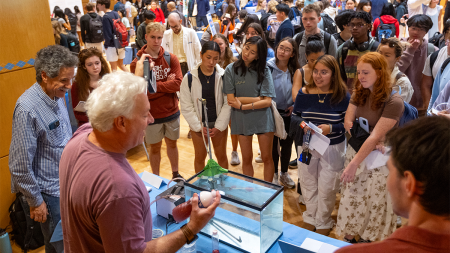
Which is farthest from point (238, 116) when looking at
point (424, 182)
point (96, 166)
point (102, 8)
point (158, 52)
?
point (102, 8)

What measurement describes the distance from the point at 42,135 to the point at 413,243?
2.09m

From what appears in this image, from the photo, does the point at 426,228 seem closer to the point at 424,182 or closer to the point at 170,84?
the point at 424,182

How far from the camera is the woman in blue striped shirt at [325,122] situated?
267 cm

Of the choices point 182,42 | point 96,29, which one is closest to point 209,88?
point 182,42

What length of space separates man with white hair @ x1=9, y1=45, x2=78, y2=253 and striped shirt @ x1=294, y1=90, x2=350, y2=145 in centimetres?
172

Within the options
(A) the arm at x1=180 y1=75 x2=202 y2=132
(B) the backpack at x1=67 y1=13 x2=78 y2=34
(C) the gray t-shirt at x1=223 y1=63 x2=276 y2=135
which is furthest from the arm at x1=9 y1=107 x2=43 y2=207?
(B) the backpack at x1=67 y1=13 x2=78 y2=34

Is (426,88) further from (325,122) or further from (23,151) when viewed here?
(23,151)

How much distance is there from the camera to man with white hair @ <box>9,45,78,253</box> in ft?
6.85

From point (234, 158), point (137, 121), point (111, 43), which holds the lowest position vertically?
point (234, 158)

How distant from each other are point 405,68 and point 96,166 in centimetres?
325

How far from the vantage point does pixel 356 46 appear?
3.38 m

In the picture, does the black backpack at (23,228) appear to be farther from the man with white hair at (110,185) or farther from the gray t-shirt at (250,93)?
the gray t-shirt at (250,93)

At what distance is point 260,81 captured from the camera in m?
3.06

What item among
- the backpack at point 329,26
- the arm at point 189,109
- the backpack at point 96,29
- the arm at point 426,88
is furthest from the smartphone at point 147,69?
the backpack at point 96,29
